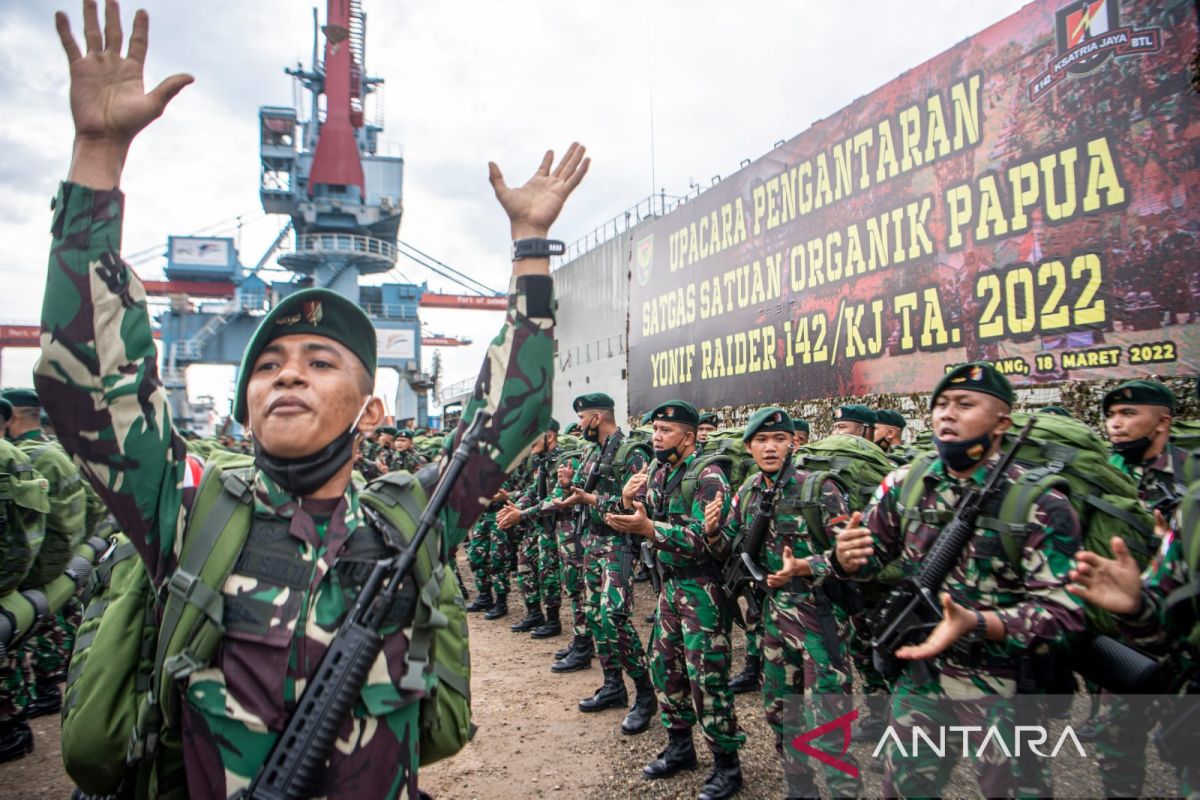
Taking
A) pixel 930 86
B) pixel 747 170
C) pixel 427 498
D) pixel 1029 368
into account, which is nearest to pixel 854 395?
pixel 1029 368

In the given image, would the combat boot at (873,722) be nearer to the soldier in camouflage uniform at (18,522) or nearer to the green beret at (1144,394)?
the green beret at (1144,394)

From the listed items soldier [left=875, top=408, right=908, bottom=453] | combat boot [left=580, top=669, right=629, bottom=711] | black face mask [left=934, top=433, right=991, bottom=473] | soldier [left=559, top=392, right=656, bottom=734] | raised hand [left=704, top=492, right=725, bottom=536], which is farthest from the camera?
soldier [left=875, top=408, right=908, bottom=453]

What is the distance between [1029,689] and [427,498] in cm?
262

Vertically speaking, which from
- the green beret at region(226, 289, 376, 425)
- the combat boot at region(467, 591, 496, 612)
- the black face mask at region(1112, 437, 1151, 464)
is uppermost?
the green beret at region(226, 289, 376, 425)

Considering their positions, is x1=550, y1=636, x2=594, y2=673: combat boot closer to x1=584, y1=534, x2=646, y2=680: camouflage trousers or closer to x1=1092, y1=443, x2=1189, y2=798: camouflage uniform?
x1=584, y1=534, x2=646, y2=680: camouflage trousers

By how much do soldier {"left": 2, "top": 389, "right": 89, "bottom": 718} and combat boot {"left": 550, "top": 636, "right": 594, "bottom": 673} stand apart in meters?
4.19

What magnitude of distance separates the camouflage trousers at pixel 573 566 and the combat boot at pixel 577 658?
0.10m

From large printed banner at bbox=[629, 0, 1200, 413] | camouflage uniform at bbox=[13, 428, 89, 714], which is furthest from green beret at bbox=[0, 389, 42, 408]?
large printed banner at bbox=[629, 0, 1200, 413]

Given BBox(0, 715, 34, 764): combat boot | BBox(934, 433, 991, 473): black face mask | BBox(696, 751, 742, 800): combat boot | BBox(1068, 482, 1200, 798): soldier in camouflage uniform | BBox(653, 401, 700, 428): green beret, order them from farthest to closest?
BBox(653, 401, 700, 428): green beret, BBox(0, 715, 34, 764): combat boot, BBox(696, 751, 742, 800): combat boot, BBox(934, 433, 991, 473): black face mask, BBox(1068, 482, 1200, 798): soldier in camouflage uniform

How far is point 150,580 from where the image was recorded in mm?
1625

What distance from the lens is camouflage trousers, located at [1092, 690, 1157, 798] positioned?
343 cm

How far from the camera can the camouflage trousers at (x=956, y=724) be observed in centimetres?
269

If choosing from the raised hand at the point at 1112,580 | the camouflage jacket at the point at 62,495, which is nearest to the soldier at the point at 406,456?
the camouflage jacket at the point at 62,495

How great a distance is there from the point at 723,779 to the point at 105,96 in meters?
4.40
